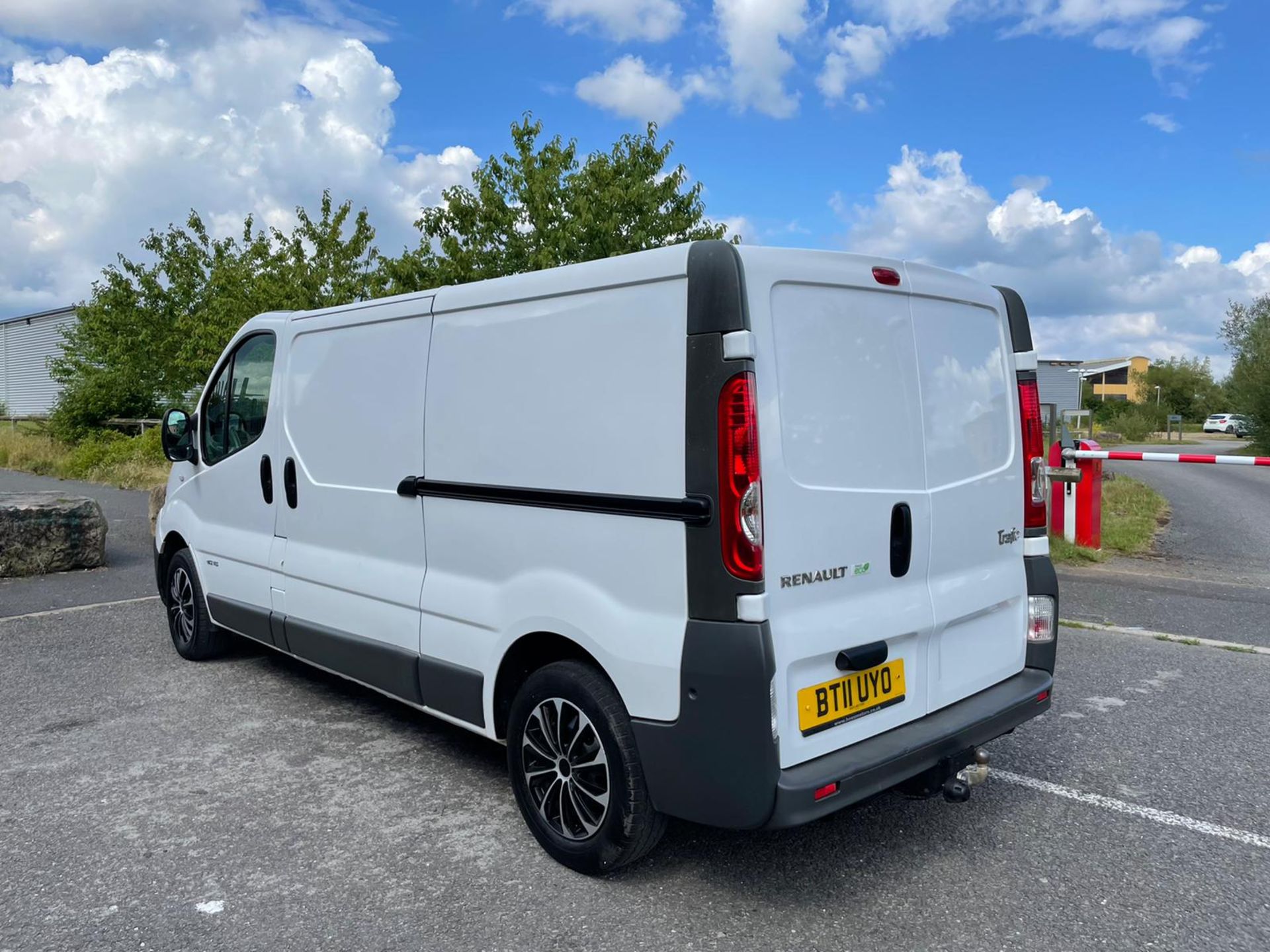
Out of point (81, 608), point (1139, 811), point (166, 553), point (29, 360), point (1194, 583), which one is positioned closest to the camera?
point (1139, 811)

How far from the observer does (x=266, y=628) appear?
5320 millimetres

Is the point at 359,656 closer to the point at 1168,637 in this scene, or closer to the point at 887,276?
the point at 887,276

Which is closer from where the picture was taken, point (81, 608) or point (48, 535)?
point (81, 608)

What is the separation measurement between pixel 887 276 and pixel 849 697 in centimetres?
142

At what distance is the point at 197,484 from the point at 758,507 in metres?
4.26

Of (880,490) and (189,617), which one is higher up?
(880,490)

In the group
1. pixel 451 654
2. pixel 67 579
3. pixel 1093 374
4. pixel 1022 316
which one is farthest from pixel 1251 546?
pixel 1093 374

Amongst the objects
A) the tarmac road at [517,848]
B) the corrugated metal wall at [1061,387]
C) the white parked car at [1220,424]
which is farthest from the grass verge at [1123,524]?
the white parked car at [1220,424]

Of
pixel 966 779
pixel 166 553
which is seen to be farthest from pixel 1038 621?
pixel 166 553

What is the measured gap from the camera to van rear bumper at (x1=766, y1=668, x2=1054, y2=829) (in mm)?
2988

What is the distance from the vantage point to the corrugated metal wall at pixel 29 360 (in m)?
45.5

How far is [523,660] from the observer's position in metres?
3.79

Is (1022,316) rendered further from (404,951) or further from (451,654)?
(404,951)

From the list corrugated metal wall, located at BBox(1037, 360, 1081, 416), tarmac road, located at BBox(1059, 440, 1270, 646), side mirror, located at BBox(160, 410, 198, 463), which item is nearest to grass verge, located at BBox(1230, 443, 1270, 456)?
tarmac road, located at BBox(1059, 440, 1270, 646)
